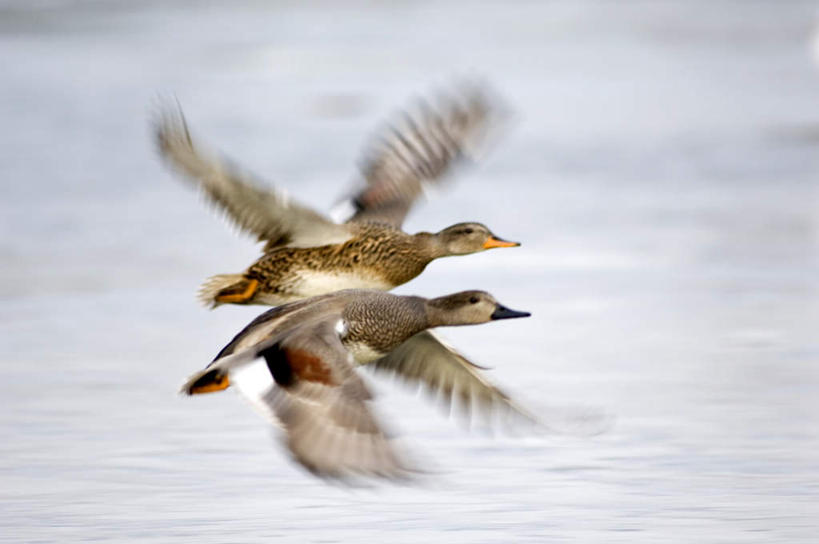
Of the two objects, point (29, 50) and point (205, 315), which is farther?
point (29, 50)

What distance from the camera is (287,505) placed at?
6.34m

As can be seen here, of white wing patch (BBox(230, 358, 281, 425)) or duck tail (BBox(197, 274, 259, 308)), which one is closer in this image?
white wing patch (BBox(230, 358, 281, 425))

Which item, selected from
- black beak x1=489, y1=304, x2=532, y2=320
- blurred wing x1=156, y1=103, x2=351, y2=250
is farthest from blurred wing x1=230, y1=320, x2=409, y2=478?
blurred wing x1=156, y1=103, x2=351, y2=250

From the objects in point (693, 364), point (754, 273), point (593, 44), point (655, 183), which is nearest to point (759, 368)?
point (693, 364)

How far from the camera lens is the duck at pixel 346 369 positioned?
5535mm

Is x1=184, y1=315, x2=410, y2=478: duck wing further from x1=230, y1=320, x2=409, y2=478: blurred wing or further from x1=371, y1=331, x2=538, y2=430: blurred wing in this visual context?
x1=371, y1=331, x2=538, y2=430: blurred wing

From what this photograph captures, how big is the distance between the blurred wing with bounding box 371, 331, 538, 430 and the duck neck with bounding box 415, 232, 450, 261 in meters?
1.28

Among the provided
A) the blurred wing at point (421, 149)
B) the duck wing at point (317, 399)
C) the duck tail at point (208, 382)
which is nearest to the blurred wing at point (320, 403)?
the duck wing at point (317, 399)

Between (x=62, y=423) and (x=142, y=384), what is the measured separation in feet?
2.36

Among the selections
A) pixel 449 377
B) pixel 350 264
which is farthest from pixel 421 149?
pixel 449 377

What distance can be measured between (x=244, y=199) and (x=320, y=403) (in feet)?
7.91

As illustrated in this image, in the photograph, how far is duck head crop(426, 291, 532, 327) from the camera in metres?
7.18

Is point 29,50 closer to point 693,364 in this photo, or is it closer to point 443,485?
point 693,364

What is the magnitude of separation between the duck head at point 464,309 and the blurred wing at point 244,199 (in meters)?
1.13
